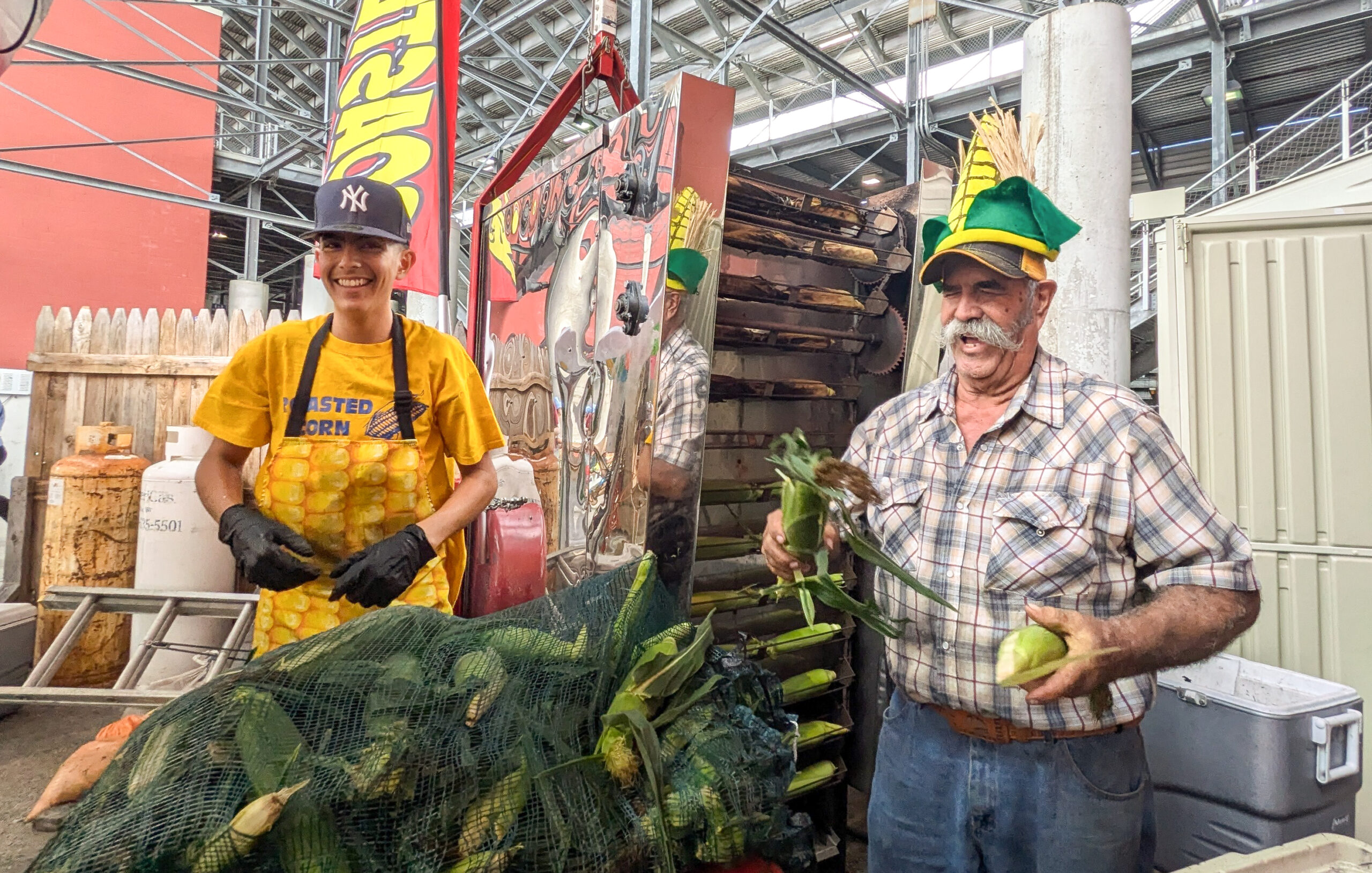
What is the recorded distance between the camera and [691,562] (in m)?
2.35

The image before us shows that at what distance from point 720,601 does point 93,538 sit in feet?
14.9

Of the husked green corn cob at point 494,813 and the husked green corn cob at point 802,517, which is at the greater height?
the husked green corn cob at point 802,517

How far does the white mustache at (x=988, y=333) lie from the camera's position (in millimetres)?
1842

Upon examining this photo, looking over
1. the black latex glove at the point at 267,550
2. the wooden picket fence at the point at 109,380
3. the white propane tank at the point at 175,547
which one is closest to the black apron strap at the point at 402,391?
the black latex glove at the point at 267,550

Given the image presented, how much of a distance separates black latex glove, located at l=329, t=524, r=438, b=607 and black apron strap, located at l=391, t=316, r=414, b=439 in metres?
0.33

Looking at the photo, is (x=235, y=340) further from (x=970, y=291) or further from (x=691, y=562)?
(x=970, y=291)

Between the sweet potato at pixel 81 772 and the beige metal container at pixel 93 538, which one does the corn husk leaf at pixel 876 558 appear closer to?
the sweet potato at pixel 81 772

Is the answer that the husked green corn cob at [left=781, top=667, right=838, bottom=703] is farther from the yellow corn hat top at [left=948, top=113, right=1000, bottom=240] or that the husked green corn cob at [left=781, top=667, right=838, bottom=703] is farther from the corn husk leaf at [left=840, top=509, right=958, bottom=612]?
the yellow corn hat top at [left=948, top=113, right=1000, bottom=240]

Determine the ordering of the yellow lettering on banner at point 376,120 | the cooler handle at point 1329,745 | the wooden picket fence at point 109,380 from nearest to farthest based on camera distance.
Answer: the cooler handle at point 1329,745, the yellow lettering on banner at point 376,120, the wooden picket fence at point 109,380

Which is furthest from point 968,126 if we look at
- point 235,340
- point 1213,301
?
point 235,340

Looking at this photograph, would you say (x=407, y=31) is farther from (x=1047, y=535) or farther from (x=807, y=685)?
(x=1047, y=535)

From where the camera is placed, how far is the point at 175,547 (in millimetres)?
4305

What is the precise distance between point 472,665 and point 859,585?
1.98 metres

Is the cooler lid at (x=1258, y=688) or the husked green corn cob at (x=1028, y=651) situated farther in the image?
the cooler lid at (x=1258, y=688)
